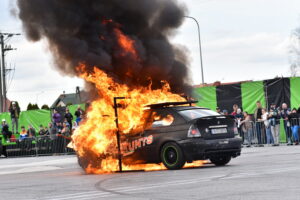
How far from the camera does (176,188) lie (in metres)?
11.2

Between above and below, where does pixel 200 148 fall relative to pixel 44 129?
below

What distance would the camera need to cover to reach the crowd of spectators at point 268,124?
82.3 feet

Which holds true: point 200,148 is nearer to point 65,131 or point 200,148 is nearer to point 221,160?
point 221,160

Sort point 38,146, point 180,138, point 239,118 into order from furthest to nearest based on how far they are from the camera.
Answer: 1. point 38,146
2. point 239,118
3. point 180,138

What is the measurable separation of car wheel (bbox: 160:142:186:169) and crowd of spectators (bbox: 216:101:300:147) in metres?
9.58

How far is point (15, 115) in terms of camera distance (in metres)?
37.3

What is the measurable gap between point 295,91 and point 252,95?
2.13m

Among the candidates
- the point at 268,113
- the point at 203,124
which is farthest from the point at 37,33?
the point at 268,113

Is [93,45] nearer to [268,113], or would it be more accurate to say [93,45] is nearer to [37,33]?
[37,33]

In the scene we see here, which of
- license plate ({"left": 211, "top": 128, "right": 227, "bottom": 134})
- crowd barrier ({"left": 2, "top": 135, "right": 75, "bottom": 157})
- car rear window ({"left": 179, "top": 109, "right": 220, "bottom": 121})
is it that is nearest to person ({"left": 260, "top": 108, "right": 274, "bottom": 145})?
crowd barrier ({"left": 2, "top": 135, "right": 75, "bottom": 157})

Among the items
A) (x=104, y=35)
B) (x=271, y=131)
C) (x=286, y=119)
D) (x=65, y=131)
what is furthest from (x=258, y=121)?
(x=104, y=35)

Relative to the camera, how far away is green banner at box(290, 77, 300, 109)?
85.8 feet

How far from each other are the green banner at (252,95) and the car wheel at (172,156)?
12.5 meters

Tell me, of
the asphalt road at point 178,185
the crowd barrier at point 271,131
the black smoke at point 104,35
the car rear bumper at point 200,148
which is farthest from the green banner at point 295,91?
the car rear bumper at point 200,148
